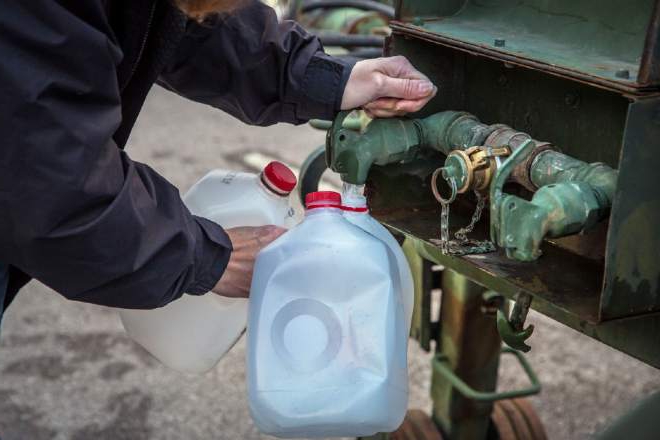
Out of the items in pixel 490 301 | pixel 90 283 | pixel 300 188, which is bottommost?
pixel 490 301

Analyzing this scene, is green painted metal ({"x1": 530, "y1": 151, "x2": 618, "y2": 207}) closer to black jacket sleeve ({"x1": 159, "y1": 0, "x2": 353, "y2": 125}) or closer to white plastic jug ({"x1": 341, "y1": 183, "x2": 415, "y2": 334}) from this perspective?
white plastic jug ({"x1": 341, "y1": 183, "x2": 415, "y2": 334})

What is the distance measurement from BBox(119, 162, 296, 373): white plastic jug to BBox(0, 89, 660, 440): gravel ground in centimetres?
114

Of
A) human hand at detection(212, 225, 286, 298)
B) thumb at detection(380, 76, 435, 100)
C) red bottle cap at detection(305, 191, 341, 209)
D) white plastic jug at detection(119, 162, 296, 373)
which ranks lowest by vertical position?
white plastic jug at detection(119, 162, 296, 373)

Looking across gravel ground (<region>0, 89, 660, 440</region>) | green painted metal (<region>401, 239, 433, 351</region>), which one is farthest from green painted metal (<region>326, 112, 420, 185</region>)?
gravel ground (<region>0, 89, 660, 440</region>)

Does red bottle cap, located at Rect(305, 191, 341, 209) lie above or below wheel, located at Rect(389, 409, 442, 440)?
above

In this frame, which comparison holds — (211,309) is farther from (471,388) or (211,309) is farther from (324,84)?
(471,388)

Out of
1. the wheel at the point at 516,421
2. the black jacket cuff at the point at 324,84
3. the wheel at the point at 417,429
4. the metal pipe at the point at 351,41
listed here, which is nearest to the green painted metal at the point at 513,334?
the black jacket cuff at the point at 324,84

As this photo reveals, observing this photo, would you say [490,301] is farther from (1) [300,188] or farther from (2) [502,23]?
(2) [502,23]

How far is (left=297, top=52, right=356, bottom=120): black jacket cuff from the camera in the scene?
1.59 meters

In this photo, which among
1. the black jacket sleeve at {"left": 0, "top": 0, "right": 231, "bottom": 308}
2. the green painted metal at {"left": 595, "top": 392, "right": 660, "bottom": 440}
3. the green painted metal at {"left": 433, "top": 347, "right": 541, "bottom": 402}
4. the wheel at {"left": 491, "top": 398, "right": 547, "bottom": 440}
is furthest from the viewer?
the wheel at {"left": 491, "top": 398, "right": 547, "bottom": 440}

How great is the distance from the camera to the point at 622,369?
327cm

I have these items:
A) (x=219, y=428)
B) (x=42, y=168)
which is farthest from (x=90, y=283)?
(x=219, y=428)

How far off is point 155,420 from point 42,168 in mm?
1898

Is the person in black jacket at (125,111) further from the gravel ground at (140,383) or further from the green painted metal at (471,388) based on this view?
the gravel ground at (140,383)
